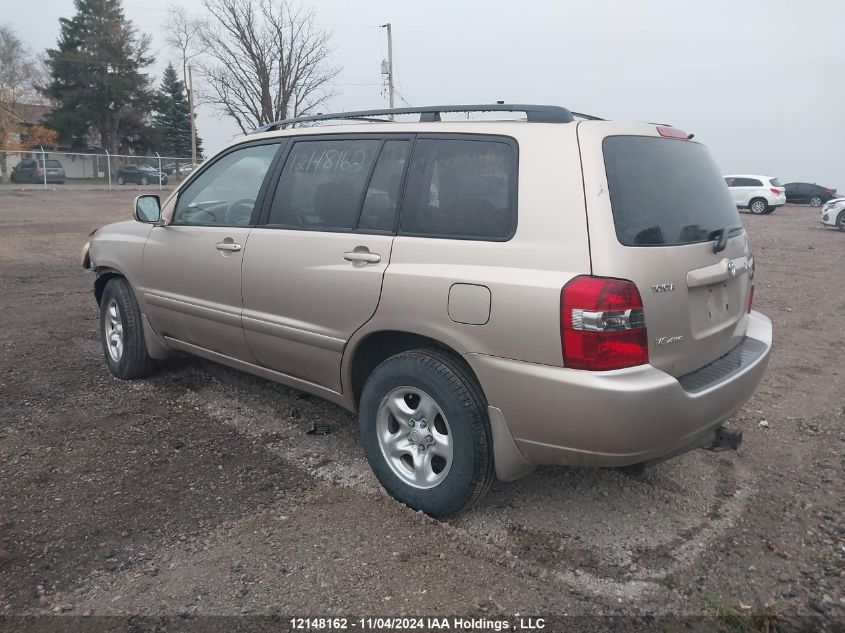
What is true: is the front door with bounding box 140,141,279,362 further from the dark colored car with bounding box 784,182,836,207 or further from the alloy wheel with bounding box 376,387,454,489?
the dark colored car with bounding box 784,182,836,207

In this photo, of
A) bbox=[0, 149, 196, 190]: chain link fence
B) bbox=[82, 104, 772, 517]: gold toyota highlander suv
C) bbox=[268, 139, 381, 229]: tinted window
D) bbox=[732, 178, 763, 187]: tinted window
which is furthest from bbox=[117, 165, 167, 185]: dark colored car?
bbox=[82, 104, 772, 517]: gold toyota highlander suv

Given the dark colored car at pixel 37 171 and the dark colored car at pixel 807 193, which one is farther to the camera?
the dark colored car at pixel 807 193

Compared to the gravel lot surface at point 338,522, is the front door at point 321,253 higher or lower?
higher

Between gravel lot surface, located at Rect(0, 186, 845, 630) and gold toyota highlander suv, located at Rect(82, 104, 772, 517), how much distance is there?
387 mm

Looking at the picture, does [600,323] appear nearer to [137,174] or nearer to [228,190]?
[228,190]

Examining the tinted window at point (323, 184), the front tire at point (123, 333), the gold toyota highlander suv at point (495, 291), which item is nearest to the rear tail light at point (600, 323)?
the gold toyota highlander suv at point (495, 291)

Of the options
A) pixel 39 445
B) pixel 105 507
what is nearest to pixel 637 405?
pixel 105 507

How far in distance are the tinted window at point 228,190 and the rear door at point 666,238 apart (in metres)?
2.09

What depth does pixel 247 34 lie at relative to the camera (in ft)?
91.2

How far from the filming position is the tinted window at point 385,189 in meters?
3.33

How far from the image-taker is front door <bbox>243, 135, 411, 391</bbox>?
3.34 metres

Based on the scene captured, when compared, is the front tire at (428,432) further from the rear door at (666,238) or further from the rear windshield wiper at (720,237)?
the rear windshield wiper at (720,237)

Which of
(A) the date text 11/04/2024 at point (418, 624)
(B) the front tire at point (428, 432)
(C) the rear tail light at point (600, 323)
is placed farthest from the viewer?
(B) the front tire at point (428, 432)

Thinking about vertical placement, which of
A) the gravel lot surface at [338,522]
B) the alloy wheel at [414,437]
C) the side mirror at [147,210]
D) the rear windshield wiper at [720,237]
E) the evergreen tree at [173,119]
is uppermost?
the evergreen tree at [173,119]
